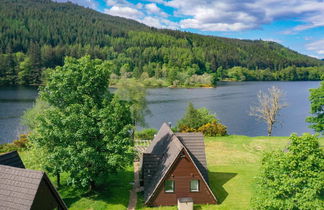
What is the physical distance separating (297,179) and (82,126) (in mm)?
15695

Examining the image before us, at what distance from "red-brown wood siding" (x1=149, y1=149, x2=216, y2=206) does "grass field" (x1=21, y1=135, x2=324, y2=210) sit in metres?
0.62

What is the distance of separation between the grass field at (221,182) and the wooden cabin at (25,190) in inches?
296

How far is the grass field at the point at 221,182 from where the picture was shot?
22734mm

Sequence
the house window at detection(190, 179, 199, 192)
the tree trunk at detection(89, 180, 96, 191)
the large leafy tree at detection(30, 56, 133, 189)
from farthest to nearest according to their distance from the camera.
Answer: the tree trunk at detection(89, 180, 96, 191), the house window at detection(190, 179, 199, 192), the large leafy tree at detection(30, 56, 133, 189)

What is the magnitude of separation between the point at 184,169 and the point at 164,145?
4.19 meters

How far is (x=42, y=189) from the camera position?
15031 mm

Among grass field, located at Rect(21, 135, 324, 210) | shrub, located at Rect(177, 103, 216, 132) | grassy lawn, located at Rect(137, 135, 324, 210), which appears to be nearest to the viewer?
grass field, located at Rect(21, 135, 324, 210)

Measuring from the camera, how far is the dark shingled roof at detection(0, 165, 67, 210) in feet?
46.5

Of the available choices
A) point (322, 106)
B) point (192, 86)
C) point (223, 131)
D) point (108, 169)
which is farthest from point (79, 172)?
point (192, 86)

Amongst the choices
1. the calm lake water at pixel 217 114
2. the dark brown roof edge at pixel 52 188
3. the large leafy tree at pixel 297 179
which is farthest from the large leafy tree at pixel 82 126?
the calm lake water at pixel 217 114

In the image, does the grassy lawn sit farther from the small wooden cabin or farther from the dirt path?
the small wooden cabin

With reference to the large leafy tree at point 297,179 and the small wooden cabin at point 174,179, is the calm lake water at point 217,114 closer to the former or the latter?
the small wooden cabin at point 174,179

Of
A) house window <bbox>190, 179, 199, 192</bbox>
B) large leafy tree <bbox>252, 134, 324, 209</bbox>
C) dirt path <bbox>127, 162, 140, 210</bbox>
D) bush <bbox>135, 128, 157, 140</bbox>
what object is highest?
large leafy tree <bbox>252, 134, 324, 209</bbox>

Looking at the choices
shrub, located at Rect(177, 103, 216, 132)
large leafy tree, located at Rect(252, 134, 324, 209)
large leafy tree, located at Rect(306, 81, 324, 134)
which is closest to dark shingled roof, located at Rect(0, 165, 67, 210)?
large leafy tree, located at Rect(252, 134, 324, 209)
